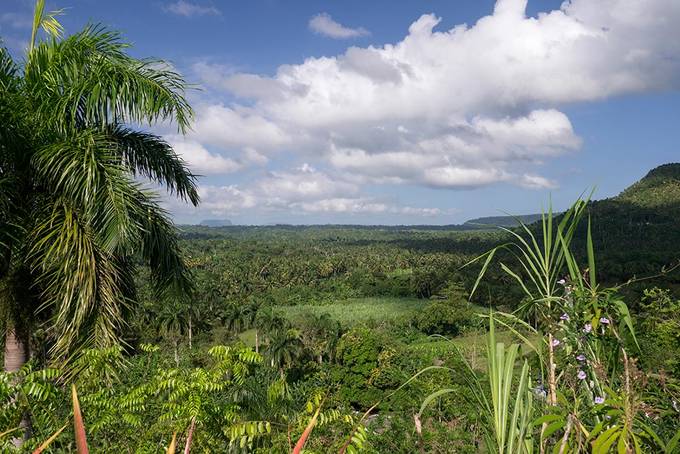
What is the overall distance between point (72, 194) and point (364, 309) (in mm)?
68428

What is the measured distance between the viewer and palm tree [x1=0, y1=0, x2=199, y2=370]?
3.77m

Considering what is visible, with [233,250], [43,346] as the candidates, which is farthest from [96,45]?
[233,250]

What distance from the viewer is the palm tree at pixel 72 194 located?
12.4 feet

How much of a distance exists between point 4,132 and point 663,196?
133718 mm

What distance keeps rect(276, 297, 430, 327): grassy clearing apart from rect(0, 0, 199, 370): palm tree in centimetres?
5477

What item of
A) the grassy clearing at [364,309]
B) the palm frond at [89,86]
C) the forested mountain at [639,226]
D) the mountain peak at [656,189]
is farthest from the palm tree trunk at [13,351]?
the mountain peak at [656,189]

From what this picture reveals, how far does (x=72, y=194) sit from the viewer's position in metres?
3.83

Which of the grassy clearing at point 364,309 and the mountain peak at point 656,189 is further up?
the mountain peak at point 656,189

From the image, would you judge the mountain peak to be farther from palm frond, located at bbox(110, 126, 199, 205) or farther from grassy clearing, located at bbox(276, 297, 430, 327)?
palm frond, located at bbox(110, 126, 199, 205)

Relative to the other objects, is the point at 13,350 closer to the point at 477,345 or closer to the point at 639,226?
the point at 477,345

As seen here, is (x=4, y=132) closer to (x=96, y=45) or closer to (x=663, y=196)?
(x=96, y=45)

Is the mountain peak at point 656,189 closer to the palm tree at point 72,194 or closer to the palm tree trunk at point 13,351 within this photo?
the palm tree at point 72,194

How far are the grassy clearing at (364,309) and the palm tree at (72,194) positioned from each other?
Result: 180 ft

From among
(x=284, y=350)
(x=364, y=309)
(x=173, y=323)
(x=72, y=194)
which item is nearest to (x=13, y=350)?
(x=72, y=194)
